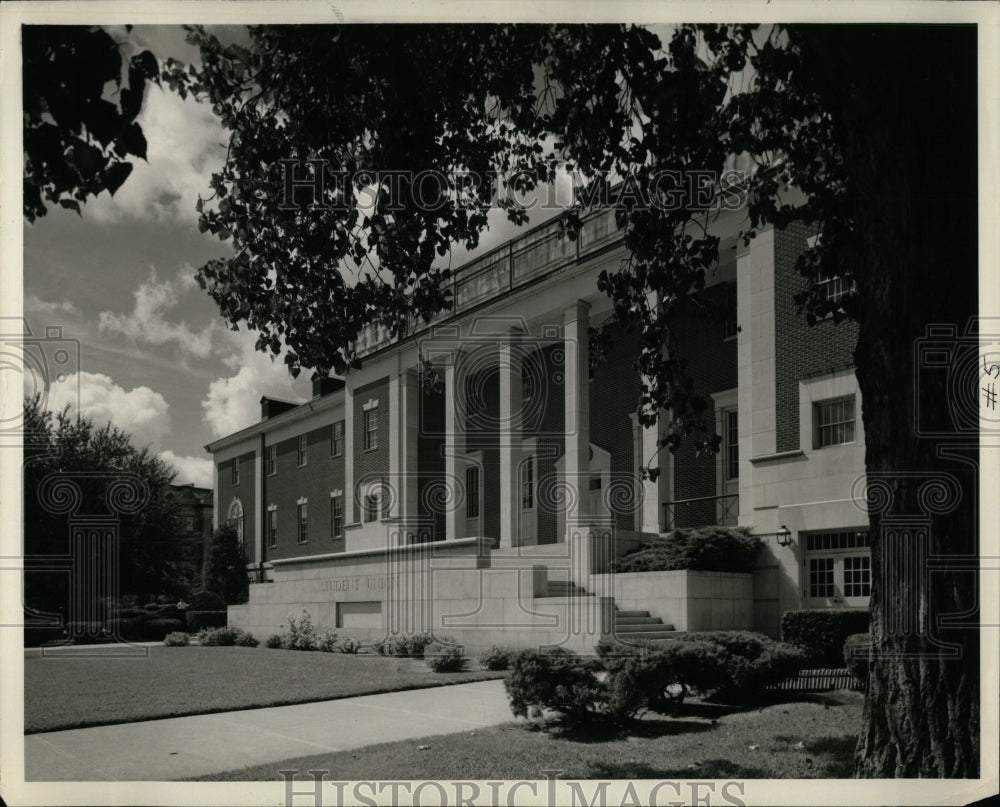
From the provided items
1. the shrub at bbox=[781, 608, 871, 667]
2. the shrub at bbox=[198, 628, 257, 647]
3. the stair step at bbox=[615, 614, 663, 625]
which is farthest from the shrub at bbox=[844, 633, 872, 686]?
the shrub at bbox=[198, 628, 257, 647]

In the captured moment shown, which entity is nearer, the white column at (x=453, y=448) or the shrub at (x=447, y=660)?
the shrub at (x=447, y=660)

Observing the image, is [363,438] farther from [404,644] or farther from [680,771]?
[680,771]

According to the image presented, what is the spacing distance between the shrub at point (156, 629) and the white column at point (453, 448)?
1166cm

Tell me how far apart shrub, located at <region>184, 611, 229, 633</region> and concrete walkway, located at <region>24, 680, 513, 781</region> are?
24516 millimetres

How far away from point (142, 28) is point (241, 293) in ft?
11.7

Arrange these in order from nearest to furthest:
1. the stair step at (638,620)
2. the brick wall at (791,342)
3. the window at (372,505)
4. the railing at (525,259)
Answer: the stair step at (638,620)
the brick wall at (791,342)
the railing at (525,259)
the window at (372,505)

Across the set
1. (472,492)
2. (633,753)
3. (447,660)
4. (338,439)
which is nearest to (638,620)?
(447,660)

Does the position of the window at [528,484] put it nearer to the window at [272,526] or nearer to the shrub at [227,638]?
the shrub at [227,638]

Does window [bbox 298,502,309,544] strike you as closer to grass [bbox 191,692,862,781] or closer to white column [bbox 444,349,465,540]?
white column [bbox 444,349,465,540]

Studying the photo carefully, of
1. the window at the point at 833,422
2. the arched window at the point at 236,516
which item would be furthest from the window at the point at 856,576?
the arched window at the point at 236,516

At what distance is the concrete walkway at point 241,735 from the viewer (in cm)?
909

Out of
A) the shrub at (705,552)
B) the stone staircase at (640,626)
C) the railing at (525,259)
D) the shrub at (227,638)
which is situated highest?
the railing at (525,259)

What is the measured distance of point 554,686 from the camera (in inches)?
415

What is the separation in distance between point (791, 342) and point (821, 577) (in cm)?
546
